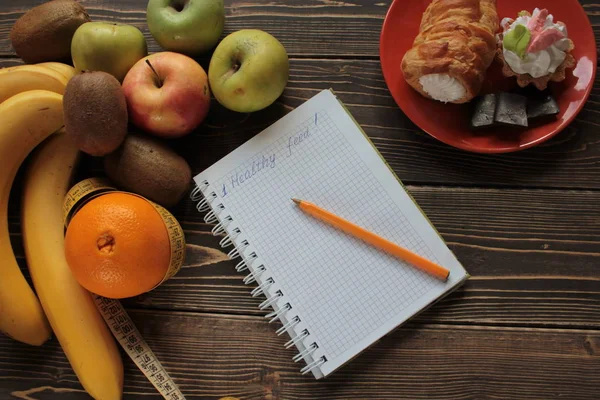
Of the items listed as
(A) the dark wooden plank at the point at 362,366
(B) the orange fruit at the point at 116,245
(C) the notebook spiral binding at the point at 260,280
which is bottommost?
(A) the dark wooden plank at the point at 362,366

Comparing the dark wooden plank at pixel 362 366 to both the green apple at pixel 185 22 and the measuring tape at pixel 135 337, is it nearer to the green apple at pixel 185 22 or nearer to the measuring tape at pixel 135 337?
the measuring tape at pixel 135 337

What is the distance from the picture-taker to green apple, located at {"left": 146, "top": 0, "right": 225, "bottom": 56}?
85 centimetres

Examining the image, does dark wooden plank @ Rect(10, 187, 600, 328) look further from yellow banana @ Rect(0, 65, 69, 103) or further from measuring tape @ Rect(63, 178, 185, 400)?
yellow banana @ Rect(0, 65, 69, 103)

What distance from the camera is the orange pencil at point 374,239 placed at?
850mm

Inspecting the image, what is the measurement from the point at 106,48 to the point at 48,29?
12cm

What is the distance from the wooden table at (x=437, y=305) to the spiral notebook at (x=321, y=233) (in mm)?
35

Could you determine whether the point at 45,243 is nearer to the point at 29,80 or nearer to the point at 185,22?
the point at 29,80

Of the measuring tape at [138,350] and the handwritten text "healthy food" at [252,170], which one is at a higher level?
the handwritten text "healthy food" at [252,170]

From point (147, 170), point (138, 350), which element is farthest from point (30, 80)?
point (138, 350)

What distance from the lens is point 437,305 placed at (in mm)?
878

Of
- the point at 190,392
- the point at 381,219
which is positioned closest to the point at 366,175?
the point at 381,219

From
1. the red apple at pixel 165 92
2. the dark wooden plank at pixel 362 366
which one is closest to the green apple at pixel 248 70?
the red apple at pixel 165 92

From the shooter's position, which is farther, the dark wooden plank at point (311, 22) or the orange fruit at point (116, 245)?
the dark wooden plank at point (311, 22)

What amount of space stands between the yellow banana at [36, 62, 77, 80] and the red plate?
51 centimetres
